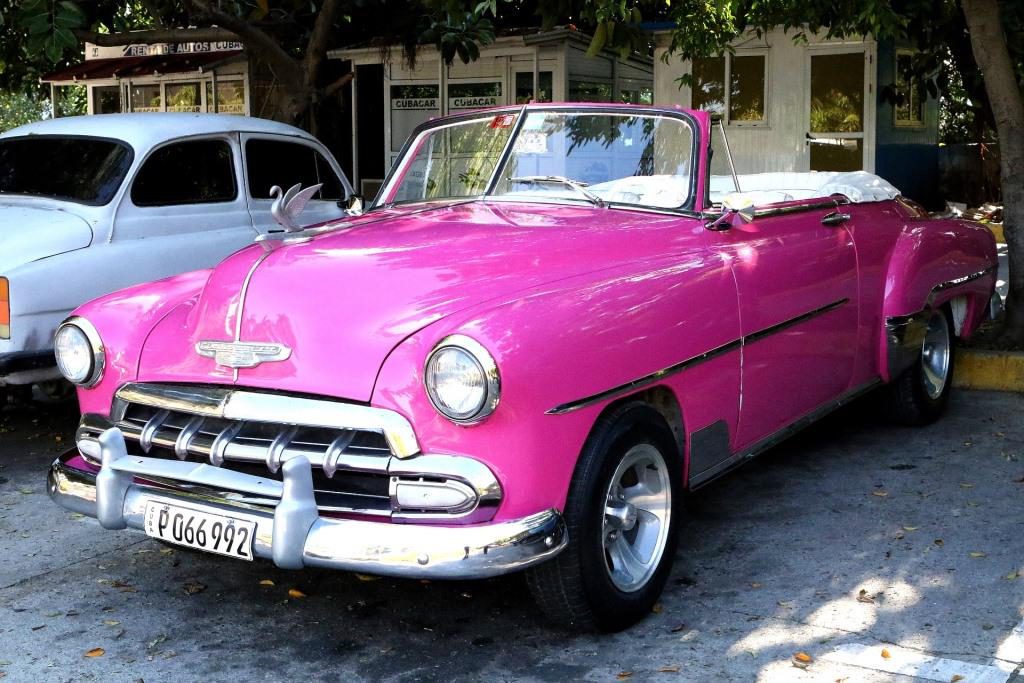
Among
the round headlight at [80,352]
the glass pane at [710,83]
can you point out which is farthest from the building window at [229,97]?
the round headlight at [80,352]

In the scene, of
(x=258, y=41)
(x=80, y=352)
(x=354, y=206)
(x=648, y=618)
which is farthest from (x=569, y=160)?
(x=258, y=41)

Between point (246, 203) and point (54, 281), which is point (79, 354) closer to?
point (54, 281)

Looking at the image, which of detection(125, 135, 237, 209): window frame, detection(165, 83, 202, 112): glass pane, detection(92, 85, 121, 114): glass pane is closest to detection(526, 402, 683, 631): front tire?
detection(125, 135, 237, 209): window frame

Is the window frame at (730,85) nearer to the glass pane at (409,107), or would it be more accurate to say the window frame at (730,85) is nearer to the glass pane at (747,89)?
the glass pane at (747,89)

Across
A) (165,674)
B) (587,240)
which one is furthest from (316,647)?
(587,240)

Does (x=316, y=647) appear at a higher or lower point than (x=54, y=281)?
lower

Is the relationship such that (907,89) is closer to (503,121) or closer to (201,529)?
(503,121)

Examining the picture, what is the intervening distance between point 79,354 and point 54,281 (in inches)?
71.1

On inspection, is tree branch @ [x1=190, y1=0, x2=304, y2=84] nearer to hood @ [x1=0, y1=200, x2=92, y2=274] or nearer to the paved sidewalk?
hood @ [x1=0, y1=200, x2=92, y2=274]

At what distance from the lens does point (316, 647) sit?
3682mm

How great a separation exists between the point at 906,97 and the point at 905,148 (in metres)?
0.57

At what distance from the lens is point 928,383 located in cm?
632

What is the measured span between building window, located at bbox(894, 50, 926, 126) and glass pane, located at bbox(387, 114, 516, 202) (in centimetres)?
873

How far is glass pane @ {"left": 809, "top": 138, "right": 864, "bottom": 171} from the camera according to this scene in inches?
491
